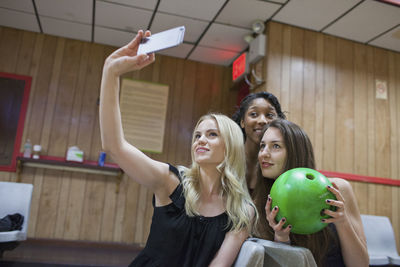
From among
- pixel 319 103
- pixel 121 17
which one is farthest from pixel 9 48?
pixel 319 103

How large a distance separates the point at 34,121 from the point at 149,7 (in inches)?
92.4

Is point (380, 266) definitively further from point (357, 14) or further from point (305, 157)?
point (357, 14)

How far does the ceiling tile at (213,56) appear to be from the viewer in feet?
16.4

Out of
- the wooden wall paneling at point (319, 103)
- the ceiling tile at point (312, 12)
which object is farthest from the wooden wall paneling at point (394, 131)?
the ceiling tile at point (312, 12)

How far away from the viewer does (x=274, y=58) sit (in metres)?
4.03

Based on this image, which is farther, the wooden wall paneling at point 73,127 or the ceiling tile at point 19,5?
the wooden wall paneling at point 73,127

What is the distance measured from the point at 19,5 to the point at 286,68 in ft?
11.4

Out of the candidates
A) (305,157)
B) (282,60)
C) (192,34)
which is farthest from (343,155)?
(305,157)

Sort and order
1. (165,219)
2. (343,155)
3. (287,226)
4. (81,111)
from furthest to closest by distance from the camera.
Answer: (81,111)
(343,155)
(165,219)
(287,226)

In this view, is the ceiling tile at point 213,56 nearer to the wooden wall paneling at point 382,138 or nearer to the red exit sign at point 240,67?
the red exit sign at point 240,67

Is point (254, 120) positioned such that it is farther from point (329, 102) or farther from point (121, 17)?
point (121, 17)

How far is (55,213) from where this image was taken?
4.55 meters

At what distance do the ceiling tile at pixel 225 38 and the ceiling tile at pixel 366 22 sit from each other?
113 cm

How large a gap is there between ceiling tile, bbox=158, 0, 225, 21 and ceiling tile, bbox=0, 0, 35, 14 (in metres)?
1.68
